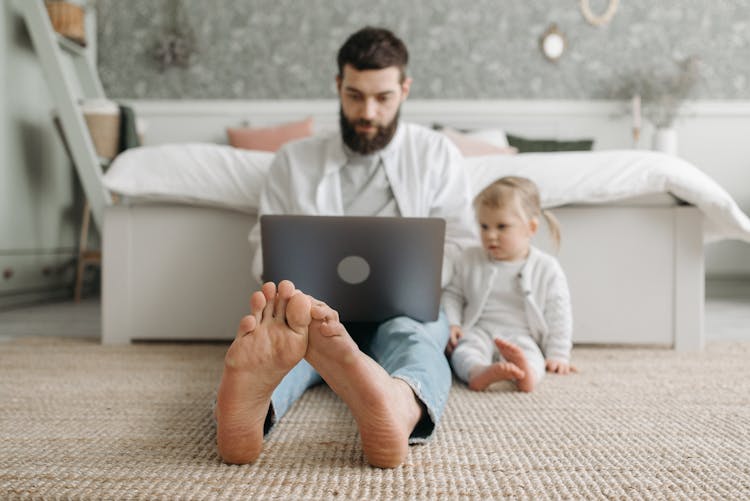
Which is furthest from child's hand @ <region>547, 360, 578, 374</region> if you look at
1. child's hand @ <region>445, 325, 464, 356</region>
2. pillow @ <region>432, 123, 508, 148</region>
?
pillow @ <region>432, 123, 508, 148</region>

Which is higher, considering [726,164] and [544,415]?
[726,164]

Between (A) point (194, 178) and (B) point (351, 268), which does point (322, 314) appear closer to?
(B) point (351, 268)

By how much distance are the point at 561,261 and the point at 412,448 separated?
112 centimetres

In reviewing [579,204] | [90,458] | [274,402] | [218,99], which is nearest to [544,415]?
[274,402]

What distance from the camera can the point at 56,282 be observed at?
11.3 feet

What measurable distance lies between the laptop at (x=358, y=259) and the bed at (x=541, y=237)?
2.18ft

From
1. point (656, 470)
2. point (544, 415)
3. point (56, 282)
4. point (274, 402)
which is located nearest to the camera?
point (656, 470)

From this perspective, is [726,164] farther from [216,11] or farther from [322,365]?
[322,365]

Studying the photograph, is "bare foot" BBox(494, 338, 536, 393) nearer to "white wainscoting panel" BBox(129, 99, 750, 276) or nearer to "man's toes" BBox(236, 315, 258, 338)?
"man's toes" BBox(236, 315, 258, 338)

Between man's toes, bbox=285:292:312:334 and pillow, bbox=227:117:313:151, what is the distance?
2.71 m

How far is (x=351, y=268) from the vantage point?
132 centimetres

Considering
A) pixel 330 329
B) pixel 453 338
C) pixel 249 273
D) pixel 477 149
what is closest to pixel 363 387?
pixel 330 329

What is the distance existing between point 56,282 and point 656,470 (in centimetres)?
324

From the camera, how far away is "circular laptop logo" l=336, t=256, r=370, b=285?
1.32 meters
